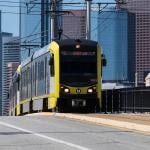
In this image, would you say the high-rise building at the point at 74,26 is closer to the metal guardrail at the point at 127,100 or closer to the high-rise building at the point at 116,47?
the high-rise building at the point at 116,47

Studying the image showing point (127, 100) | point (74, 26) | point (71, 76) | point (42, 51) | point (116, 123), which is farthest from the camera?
point (74, 26)

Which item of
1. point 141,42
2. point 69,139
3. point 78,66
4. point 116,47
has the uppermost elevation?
point 141,42

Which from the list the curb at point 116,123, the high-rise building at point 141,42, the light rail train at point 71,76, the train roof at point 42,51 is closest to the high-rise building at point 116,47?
the high-rise building at point 141,42

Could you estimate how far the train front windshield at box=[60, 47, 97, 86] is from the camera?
35.3 meters

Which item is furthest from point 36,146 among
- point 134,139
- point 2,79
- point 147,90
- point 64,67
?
point 2,79

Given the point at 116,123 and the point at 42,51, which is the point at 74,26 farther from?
the point at 116,123

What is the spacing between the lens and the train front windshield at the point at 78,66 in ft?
116

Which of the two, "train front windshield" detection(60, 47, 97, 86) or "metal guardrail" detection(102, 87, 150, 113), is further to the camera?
"metal guardrail" detection(102, 87, 150, 113)

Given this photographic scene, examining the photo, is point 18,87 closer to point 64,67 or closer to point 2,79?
point 64,67

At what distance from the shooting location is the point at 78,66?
35.9 meters

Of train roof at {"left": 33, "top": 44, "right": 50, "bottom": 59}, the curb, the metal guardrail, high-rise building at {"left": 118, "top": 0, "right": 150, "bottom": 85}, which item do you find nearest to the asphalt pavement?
the curb

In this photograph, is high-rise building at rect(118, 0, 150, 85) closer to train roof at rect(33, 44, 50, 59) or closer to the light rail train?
train roof at rect(33, 44, 50, 59)

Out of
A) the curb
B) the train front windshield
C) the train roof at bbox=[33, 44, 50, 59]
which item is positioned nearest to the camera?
the curb

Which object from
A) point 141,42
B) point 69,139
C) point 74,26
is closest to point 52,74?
point 69,139
